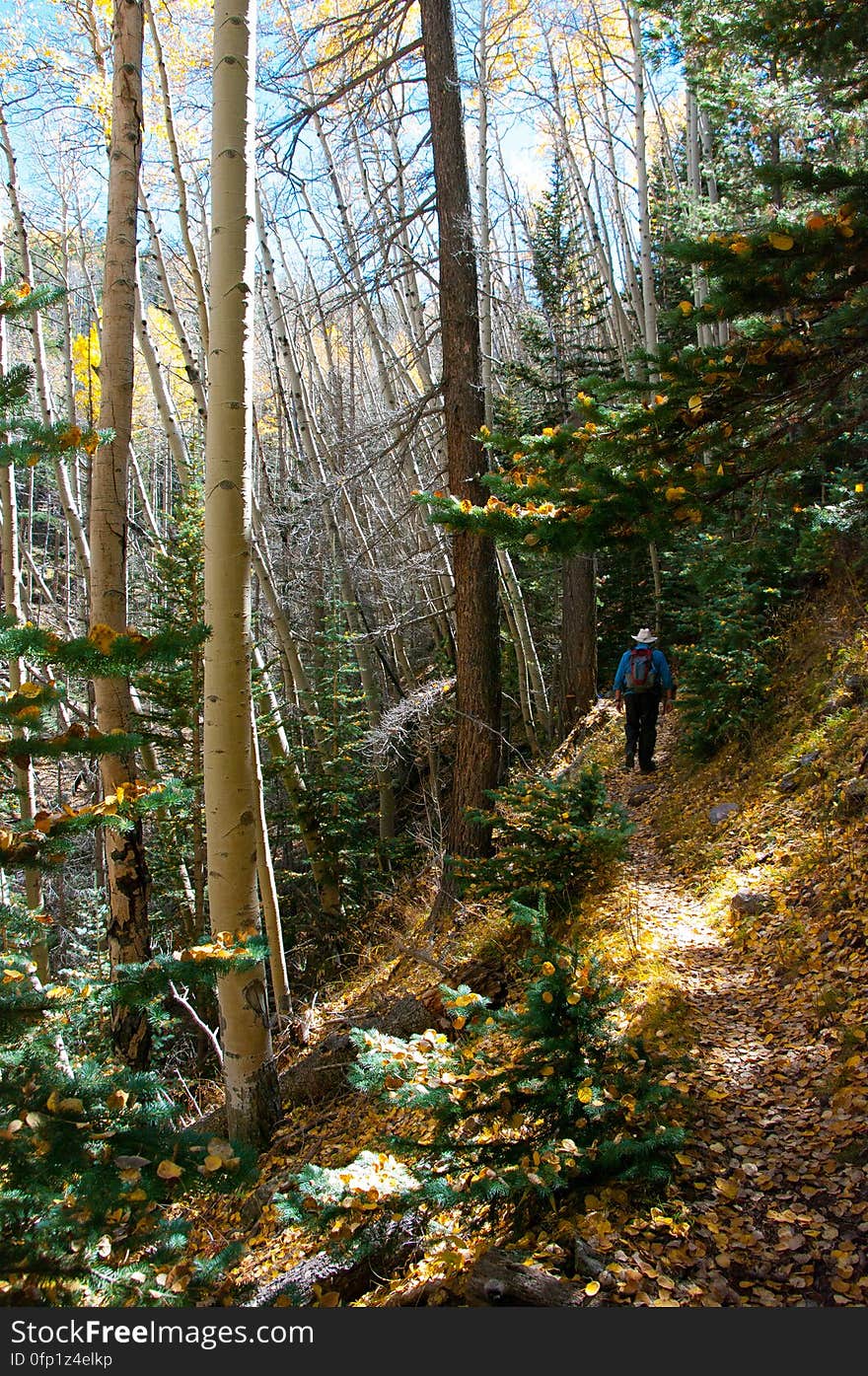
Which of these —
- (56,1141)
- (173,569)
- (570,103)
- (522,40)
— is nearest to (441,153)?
(173,569)

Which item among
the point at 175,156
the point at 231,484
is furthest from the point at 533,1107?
the point at 175,156

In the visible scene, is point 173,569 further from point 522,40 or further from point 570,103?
point 570,103

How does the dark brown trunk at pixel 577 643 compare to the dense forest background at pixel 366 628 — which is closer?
the dense forest background at pixel 366 628

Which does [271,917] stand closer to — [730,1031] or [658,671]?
[730,1031]

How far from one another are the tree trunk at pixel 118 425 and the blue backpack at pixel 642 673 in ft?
17.1

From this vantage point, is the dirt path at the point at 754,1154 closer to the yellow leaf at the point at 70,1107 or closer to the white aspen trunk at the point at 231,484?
the yellow leaf at the point at 70,1107

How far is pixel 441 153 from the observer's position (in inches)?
233

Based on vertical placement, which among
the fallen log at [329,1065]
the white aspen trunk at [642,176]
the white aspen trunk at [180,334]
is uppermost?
the white aspen trunk at [642,176]

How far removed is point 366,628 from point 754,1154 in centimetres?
891

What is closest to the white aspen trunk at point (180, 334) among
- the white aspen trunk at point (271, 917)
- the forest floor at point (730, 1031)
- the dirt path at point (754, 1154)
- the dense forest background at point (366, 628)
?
the dense forest background at point (366, 628)

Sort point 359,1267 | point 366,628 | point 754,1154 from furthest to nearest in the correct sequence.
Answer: point 366,628, point 754,1154, point 359,1267

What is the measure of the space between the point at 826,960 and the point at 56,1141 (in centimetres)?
386

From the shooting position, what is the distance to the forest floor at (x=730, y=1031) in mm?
2531

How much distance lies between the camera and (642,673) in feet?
25.8
